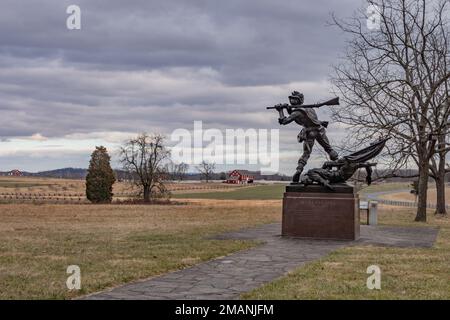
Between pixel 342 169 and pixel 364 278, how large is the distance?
19.7ft

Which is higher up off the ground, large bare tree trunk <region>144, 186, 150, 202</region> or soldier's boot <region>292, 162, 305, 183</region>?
soldier's boot <region>292, 162, 305, 183</region>

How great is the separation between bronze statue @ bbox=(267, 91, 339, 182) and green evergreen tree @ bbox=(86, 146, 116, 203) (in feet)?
98.4

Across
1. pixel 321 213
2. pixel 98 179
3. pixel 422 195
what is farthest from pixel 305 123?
pixel 98 179

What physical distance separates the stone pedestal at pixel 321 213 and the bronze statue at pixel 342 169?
19 centimetres

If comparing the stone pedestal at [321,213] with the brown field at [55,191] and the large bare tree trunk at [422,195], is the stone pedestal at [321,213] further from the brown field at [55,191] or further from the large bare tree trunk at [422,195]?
the brown field at [55,191]

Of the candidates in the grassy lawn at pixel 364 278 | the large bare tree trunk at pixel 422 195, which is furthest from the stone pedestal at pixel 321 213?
the large bare tree trunk at pixel 422 195

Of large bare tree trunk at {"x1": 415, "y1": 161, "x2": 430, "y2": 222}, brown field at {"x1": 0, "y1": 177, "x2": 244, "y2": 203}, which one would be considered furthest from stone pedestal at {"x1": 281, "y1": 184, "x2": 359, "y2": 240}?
brown field at {"x1": 0, "y1": 177, "x2": 244, "y2": 203}

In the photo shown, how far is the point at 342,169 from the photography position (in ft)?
46.5

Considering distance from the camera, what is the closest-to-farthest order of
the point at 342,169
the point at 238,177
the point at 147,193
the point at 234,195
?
the point at 342,169, the point at 147,193, the point at 234,195, the point at 238,177

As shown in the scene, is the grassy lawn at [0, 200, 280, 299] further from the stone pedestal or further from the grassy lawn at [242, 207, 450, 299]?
the grassy lawn at [242, 207, 450, 299]

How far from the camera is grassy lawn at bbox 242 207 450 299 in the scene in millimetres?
7184

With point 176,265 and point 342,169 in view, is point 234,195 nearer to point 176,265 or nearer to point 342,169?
point 342,169

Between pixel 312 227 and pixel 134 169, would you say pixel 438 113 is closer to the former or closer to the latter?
pixel 312 227
